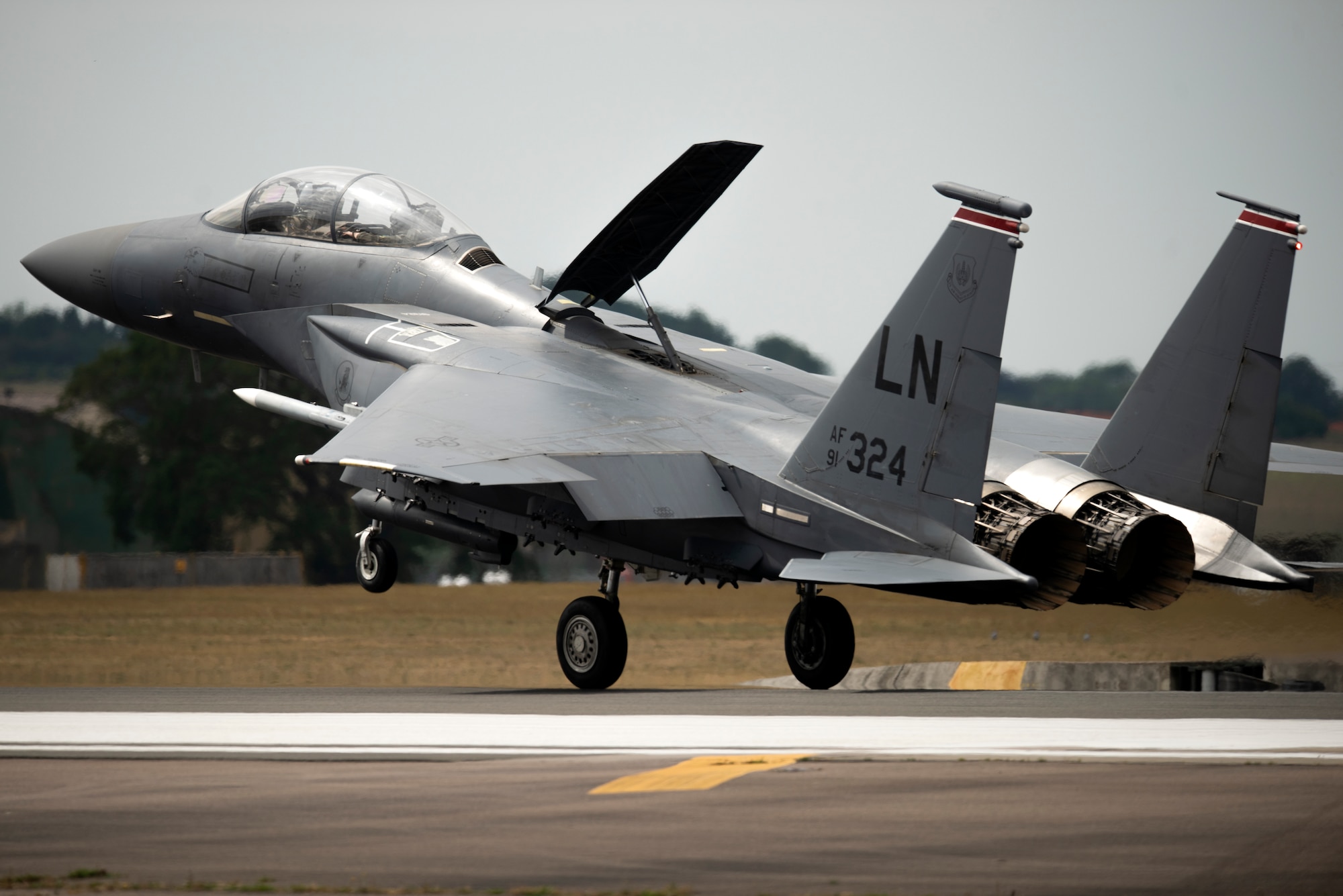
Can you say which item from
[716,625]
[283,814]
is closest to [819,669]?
[283,814]

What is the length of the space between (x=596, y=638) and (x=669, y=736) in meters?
4.61

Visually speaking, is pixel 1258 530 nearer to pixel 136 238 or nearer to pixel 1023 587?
pixel 1023 587

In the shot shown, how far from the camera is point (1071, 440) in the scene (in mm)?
15656

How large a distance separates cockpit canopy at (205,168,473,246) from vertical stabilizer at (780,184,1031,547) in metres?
6.40

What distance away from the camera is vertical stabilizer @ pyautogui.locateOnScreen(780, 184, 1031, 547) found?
11250mm

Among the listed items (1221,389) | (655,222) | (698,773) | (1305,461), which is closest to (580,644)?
(655,222)

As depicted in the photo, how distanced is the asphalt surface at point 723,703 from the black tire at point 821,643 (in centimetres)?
24

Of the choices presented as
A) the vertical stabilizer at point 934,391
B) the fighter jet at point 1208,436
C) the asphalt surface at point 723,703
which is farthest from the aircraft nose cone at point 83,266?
the fighter jet at point 1208,436

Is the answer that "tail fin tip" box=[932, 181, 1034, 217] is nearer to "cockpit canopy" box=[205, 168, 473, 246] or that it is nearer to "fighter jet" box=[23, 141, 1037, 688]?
"fighter jet" box=[23, 141, 1037, 688]

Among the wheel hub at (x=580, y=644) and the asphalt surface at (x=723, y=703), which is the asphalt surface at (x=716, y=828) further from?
the wheel hub at (x=580, y=644)

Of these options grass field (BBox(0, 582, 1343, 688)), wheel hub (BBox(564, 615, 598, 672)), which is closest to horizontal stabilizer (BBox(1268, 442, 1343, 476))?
grass field (BBox(0, 582, 1343, 688))

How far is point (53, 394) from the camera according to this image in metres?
51.3

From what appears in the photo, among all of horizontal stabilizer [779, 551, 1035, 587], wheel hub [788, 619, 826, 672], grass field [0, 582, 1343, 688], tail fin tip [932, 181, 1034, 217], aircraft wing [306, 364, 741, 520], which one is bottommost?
grass field [0, 582, 1343, 688]

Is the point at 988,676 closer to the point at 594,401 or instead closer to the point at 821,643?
the point at 821,643
